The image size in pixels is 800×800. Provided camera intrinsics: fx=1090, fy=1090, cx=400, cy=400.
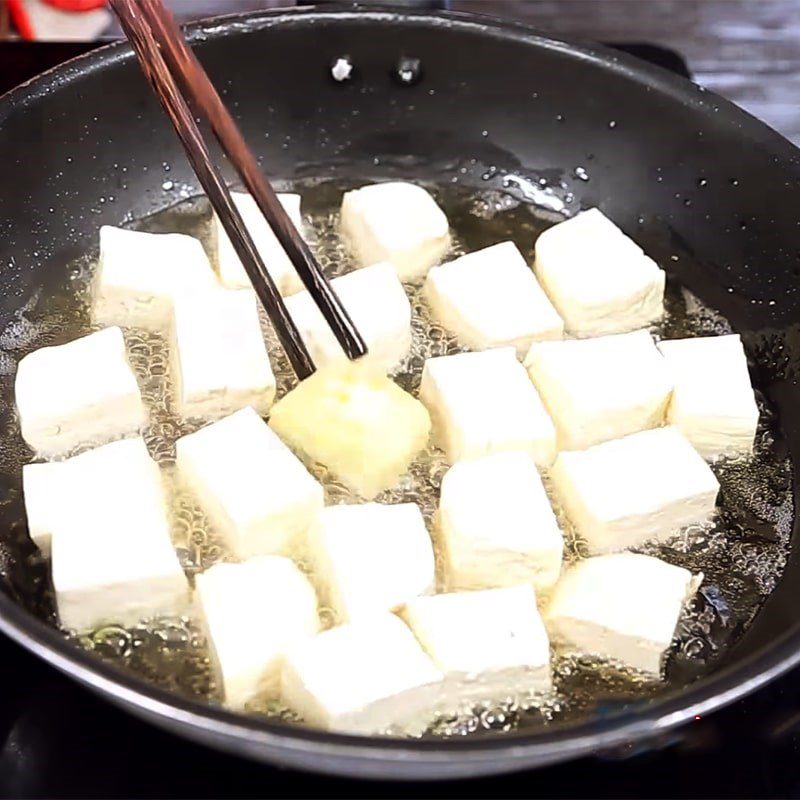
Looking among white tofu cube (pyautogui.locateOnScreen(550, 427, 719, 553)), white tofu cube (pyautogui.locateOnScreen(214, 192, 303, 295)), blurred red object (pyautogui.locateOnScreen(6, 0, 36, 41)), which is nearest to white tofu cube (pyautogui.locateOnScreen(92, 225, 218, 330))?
white tofu cube (pyautogui.locateOnScreen(214, 192, 303, 295))

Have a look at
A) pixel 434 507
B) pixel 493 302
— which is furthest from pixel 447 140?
pixel 434 507

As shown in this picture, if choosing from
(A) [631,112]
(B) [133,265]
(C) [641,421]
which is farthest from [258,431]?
(A) [631,112]

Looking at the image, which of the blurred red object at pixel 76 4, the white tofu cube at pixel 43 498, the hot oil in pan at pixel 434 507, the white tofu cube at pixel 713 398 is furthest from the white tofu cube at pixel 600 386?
the blurred red object at pixel 76 4

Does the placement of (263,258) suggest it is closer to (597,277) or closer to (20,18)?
(597,277)

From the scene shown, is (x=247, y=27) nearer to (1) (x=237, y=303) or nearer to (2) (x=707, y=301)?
(1) (x=237, y=303)

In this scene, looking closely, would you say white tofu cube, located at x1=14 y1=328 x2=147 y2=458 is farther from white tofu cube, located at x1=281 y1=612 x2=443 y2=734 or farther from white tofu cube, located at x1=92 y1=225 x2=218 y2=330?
white tofu cube, located at x1=281 y1=612 x2=443 y2=734
